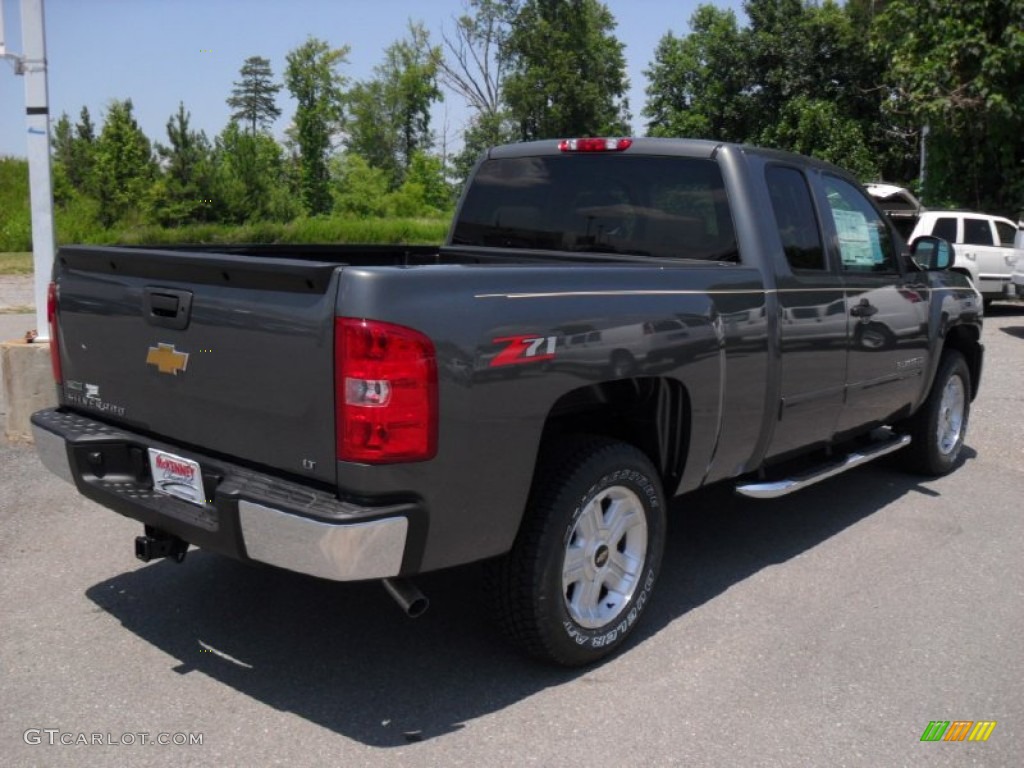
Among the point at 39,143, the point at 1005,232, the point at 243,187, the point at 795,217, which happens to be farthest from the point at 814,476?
the point at 243,187

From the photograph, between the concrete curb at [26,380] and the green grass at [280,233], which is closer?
the concrete curb at [26,380]

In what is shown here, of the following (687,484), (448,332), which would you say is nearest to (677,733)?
(687,484)

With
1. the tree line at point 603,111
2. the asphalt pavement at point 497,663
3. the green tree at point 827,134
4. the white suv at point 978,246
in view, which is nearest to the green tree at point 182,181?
the tree line at point 603,111

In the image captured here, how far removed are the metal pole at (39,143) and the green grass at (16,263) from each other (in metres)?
22.6

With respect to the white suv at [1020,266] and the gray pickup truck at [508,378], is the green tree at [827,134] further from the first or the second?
the gray pickup truck at [508,378]

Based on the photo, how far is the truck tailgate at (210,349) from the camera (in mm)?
2945

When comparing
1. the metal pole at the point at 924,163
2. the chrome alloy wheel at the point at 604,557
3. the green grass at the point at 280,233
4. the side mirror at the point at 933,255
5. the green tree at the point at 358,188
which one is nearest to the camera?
the chrome alloy wheel at the point at 604,557

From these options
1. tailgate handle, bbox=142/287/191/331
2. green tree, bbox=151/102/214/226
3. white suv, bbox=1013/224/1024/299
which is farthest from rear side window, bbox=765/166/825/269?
green tree, bbox=151/102/214/226

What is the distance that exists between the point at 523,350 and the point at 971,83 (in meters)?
19.9

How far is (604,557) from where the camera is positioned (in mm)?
3701

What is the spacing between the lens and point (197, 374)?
10.7 feet

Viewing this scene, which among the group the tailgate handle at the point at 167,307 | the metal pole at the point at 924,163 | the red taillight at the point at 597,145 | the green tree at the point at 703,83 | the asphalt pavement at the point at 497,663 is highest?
the green tree at the point at 703,83

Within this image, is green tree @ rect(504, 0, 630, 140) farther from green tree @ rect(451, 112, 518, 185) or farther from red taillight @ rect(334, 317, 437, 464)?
red taillight @ rect(334, 317, 437, 464)

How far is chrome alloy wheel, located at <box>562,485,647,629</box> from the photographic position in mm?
3580
